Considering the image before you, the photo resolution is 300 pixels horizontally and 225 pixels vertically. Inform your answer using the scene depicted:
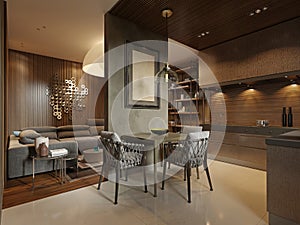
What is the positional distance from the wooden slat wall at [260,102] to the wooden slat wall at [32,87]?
3.68 m

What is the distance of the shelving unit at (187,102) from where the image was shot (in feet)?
17.6

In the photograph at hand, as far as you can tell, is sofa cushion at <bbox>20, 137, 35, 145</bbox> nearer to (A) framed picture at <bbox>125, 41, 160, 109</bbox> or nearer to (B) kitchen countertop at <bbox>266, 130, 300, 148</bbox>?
(A) framed picture at <bbox>125, 41, 160, 109</bbox>

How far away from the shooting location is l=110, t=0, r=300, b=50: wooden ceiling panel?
282 centimetres

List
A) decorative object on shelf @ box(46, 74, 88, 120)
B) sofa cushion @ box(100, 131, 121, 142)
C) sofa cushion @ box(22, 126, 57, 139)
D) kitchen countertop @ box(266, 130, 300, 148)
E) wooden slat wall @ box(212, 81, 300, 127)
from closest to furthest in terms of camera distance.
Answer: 1. kitchen countertop @ box(266, 130, 300, 148)
2. sofa cushion @ box(100, 131, 121, 142)
3. wooden slat wall @ box(212, 81, 300, 127)
4. sofa cushion @ box(22, 126, 57, 139)
5. decorative object on shelf @ box(46, 74, 88, 120)

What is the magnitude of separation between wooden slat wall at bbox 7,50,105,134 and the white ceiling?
0.47 m

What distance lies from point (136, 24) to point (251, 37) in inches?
94.6

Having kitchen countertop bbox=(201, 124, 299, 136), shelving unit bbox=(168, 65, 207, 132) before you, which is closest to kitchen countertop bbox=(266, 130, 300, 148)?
kitchen countertop bbox=(201, 124, 299, 136)

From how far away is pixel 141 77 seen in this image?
359cm

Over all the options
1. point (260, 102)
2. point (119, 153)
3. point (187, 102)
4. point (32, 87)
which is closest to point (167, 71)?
point (119, 153)

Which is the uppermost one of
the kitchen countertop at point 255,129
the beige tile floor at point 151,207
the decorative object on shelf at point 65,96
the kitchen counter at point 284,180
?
the decorative object on shelf at point 65,96

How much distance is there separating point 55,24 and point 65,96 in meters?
3.03

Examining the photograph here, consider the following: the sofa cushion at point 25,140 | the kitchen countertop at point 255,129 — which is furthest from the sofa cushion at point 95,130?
the kitchen countertop at point 255,129

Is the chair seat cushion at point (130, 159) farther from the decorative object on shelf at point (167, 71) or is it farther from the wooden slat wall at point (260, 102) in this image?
the wooden slat wall at point (260, 102)

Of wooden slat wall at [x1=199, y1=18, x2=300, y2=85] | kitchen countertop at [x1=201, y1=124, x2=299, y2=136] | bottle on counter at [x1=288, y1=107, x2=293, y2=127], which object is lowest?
kitchen countertop at [x1=201, y1=124, x2=299, y2=136]
